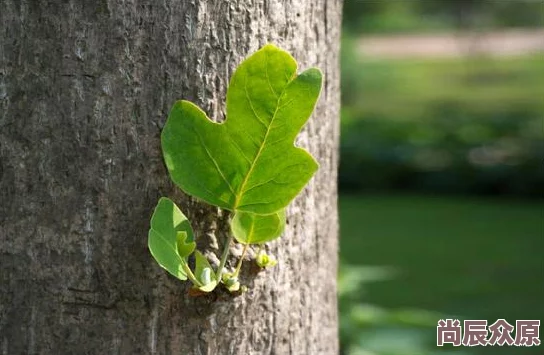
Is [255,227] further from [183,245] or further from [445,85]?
[445,85]

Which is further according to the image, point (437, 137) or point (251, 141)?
point (437, 137)

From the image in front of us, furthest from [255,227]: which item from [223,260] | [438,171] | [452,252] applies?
[438,171]

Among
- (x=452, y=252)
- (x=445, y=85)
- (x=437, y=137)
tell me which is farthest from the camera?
(x=445, y=85)

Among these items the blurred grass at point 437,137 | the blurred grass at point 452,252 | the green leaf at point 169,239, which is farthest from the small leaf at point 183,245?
the blurred grass at point 437,137

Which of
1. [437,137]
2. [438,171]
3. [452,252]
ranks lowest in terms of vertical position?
[452,252]

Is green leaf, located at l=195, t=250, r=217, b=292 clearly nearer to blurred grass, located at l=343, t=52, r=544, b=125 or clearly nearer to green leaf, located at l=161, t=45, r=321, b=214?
green leaf, located at l=161, t=45, r=321, b=214

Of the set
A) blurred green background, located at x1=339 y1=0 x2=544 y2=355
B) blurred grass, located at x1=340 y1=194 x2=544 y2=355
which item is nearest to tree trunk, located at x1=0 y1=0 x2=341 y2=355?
blurred green background, located at x1=339 y1=0 x2=544 y2=355

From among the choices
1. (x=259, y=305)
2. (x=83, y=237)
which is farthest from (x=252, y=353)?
(x=83, y=237)

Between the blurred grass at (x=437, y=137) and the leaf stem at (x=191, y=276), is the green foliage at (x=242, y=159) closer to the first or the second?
the leaf stem at (x=191, y=276)
